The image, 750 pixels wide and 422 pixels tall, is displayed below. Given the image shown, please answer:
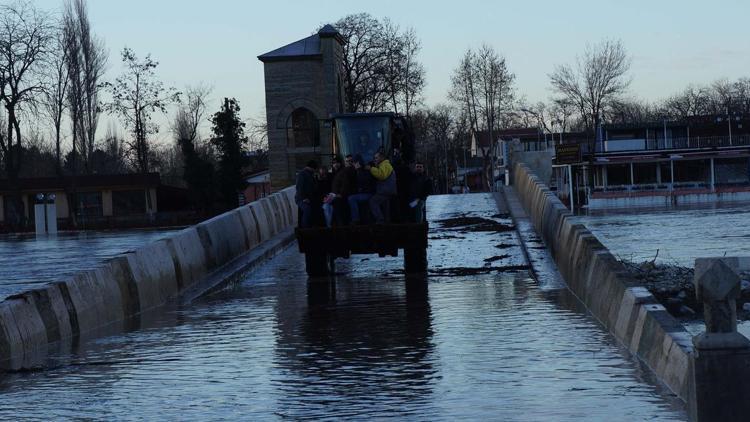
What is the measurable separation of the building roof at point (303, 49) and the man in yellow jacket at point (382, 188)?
72.7 meters

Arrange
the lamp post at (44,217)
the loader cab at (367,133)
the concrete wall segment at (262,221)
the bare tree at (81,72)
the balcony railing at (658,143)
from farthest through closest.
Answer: the balcony railing at (658,143) → the bare tree at (81,72) → the lamp post at (44,217) → the concrete wall segment at (262,221) → the loader cab at (367,133)

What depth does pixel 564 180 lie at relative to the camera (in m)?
125

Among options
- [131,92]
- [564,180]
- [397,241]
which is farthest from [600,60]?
[397,241]

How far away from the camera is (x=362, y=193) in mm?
21422

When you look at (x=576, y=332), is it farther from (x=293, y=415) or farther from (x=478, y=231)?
(x=478, y=231)

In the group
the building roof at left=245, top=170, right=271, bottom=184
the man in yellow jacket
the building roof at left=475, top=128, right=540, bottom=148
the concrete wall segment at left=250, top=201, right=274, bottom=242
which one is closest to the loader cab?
the man in yellow jacket

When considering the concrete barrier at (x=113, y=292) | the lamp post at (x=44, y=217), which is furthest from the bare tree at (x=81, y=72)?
the concrete barrier at (x=113, y=292)

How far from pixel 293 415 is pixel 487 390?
1.65 m

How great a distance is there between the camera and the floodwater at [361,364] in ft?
32.2

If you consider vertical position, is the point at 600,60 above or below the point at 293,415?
above

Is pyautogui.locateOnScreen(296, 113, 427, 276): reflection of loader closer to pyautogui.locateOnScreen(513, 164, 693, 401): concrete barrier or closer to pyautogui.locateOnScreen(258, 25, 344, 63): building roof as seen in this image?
pyautogui.locateOnScreen(513, 164, 693, 401): concrete barrier

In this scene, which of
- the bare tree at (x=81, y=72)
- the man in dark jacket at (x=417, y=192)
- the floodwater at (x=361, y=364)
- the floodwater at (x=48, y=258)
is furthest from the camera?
the bare tree at (x=81, y=72)

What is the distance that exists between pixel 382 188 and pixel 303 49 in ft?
245

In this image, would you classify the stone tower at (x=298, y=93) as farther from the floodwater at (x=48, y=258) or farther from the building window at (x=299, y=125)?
the floodwater at (x=48, y=258)
